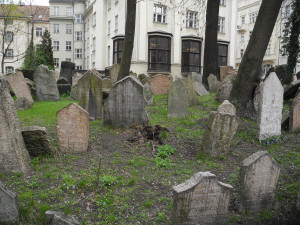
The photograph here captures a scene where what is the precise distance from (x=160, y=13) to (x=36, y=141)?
998 inches

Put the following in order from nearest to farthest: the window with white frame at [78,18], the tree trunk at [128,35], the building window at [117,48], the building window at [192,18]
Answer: the tree trunk at [128,35]
the building window at [117,48]
the building window at [192,18]
the window with white frame at [78,18]

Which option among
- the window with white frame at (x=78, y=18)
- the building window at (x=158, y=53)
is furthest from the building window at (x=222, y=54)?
the window with white frame at (x=78, y=18)

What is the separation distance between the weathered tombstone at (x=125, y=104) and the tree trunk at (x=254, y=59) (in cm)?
294

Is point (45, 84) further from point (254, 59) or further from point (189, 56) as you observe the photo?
point (189, 56)

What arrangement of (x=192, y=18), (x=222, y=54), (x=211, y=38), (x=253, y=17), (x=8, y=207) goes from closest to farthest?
(x=8, y=207)
(x=211, y=38)
(x=192, y=18)
(x=222, y=54)
(x=253, y=17)

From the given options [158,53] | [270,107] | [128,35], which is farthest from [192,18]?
[270,107]

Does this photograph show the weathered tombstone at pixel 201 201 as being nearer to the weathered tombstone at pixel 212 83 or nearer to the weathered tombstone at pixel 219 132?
the weathered tombstone at pixel 219 132

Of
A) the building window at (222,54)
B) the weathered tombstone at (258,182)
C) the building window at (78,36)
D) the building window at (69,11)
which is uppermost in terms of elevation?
the building window at (69,11)

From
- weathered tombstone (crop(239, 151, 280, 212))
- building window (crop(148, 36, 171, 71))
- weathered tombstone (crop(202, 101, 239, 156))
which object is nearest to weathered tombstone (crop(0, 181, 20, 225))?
weathered tombstone (crop(239, 151, 280, 212))

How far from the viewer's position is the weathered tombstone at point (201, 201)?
382cm

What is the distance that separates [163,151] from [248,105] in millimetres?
3862

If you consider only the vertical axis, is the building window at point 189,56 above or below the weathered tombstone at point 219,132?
above

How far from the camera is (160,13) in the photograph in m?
28.7

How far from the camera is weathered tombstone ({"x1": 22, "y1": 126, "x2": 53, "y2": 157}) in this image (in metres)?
5.45
